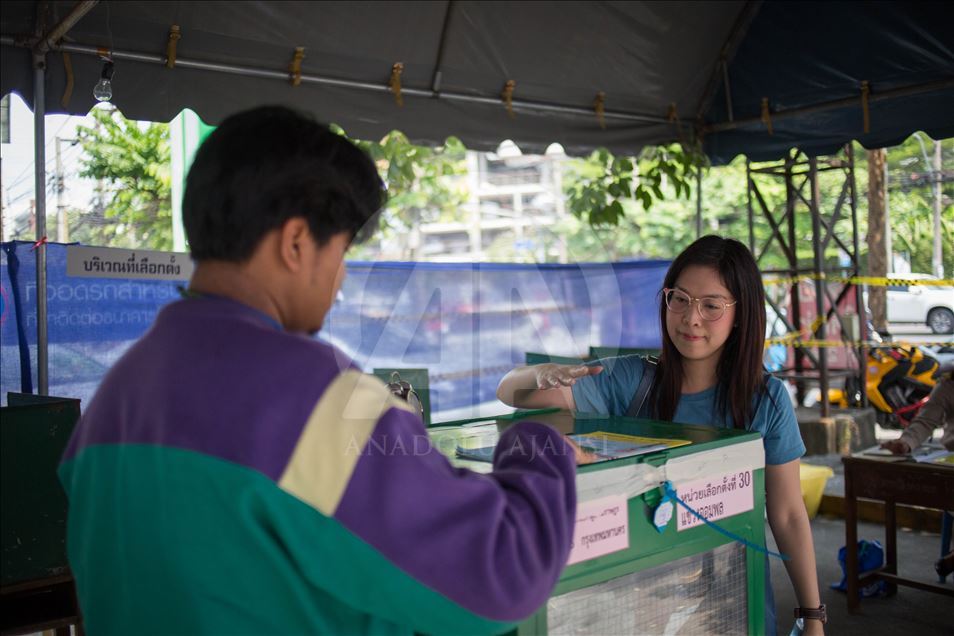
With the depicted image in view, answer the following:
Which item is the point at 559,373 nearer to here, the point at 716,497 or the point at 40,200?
the point at 716,497

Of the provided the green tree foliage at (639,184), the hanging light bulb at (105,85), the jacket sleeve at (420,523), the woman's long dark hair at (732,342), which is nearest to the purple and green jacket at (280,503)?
the jacket sleeve at (420,523)

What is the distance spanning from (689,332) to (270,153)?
1.31 metres

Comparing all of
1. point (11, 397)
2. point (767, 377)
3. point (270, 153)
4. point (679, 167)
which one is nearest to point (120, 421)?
point (270, 153)

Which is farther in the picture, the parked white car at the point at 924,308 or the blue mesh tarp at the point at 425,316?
the parked white car at the point at 924,308

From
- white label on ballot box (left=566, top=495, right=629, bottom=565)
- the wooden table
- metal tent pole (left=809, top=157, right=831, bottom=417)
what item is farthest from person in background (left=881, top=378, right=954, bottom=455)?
metal tent pole (left=809, top=157, right=831, bottom=417)

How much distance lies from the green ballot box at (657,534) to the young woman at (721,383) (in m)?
0.32

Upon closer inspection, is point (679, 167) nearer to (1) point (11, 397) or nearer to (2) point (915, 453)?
(2) point (915, 453)

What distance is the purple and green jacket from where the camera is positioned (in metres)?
0.81

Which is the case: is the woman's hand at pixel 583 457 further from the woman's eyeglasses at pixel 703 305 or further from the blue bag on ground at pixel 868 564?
the blue bag on ground at pixel 868 564

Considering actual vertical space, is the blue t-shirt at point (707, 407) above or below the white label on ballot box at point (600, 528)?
above

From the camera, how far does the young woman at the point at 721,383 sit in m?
1.80

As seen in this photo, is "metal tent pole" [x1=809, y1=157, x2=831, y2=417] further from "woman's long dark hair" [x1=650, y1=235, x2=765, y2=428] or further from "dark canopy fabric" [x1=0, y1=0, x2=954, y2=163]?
"woman's long dark hair" [x1=650, y1=235, x2=765, y2=428]

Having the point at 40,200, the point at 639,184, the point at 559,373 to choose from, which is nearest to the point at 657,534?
the point at 559,373

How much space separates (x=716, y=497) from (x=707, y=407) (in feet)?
2.01
